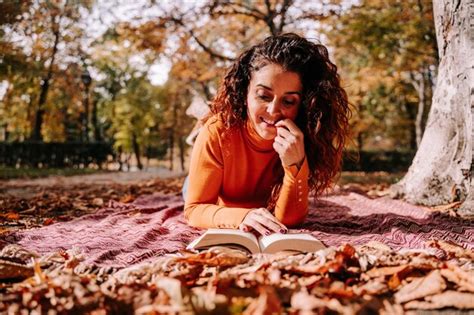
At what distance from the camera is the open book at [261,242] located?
1.65 metres

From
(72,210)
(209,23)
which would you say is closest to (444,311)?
(72,210)

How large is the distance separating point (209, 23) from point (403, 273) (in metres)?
11.3

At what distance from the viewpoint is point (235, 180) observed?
2488 millimetres

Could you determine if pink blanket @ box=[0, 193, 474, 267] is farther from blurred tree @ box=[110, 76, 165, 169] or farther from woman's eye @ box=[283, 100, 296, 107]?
blurred tree @ box=[110, 76, 165, 169]

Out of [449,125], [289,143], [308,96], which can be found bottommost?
[289,143]

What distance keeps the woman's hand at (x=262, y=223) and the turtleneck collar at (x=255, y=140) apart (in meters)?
0.57

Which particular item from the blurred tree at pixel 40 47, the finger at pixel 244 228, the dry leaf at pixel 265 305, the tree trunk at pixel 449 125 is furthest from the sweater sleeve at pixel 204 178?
the blurred tree at pixel 40 47

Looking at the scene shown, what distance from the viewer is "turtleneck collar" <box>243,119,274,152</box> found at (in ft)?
7.85

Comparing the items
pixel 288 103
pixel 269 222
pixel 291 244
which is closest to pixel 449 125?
pixel 288 103

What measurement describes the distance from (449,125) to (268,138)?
201 cm

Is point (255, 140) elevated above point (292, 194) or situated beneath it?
elevated above

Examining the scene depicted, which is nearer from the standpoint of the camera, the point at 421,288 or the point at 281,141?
the point at 421,288

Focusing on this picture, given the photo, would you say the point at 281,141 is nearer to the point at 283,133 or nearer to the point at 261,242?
the point at 283,133

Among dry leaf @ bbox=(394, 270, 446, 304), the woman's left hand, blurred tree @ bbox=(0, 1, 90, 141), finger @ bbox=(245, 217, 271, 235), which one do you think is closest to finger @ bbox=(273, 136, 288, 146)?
the woman's left hand
